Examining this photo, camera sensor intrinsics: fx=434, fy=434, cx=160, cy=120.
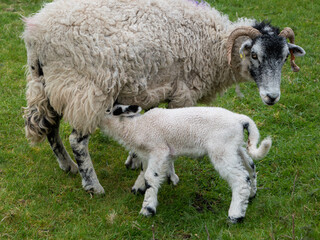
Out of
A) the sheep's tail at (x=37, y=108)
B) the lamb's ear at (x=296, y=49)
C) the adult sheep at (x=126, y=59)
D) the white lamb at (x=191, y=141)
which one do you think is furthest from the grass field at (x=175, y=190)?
the lamb's ear at (x=296, y=49)

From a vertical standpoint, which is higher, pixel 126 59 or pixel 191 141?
pixel 126 59

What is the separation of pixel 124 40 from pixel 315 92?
148 inches

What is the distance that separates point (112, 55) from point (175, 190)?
1675 mm

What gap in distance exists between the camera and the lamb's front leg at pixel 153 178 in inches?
166

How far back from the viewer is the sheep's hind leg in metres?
5.14

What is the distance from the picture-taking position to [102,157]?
5668 millimetres

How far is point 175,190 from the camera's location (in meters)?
4.93

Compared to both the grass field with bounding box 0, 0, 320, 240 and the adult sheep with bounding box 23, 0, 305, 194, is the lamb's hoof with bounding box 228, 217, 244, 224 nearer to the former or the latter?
the grass field with bounding box 0, 0, 320, 240

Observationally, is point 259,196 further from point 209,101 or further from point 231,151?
point 209,101

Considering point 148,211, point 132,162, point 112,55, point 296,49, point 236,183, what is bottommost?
point 132,162

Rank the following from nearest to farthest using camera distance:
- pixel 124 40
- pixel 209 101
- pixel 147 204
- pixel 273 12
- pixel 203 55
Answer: pixel 147 204 < pixel 124 40 < pixel 203 55 < pixel 209 101 < pixel 273 12

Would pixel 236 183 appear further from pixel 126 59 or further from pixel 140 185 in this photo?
pixel 126 59

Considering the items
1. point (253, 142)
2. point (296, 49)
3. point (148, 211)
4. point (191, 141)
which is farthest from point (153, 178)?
point (296, 49)

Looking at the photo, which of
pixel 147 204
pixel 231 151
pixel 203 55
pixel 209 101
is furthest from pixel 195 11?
pixel 147 204
